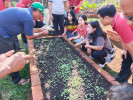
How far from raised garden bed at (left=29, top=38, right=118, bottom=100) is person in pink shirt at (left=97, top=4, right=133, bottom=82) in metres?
0.37

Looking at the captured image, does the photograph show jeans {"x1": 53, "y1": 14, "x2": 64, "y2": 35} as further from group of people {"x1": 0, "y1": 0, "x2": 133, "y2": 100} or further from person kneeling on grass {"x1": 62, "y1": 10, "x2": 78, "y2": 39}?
group of people {"x1": 0, "y1": 0, "x2": 133, "y2": 100}

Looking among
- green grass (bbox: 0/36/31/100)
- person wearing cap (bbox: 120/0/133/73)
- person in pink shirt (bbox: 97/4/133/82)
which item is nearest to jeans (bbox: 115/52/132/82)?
person in pink shirt (bbox: 97/4/133/82)

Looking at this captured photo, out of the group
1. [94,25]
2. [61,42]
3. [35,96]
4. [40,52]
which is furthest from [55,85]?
[61,42]

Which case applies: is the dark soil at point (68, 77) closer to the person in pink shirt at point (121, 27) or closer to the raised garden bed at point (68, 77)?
the raised garden bed at point (68, 77)

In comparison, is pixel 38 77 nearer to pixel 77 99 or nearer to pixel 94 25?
pixel 77 99

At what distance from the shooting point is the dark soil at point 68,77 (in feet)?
6.70

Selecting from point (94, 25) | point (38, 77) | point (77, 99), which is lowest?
point (77, 99)

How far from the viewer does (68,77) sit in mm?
2430

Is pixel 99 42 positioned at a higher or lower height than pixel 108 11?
lower

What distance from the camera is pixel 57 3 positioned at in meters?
4.13

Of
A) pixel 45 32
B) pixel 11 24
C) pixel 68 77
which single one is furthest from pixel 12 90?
pixel 45 32

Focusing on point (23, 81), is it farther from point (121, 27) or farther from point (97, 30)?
point (121, 27)

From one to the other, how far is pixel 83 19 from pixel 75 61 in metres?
1.32

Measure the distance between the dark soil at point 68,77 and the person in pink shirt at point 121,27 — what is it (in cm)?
48
